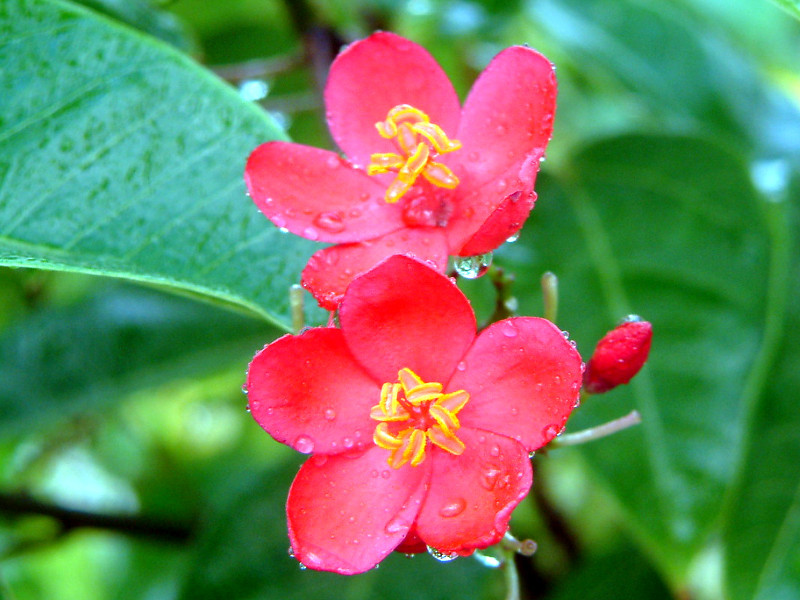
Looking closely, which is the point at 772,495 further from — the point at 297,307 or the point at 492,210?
the point at 297,307

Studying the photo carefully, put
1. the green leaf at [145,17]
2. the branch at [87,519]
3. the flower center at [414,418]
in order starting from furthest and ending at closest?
the branch at [87,519], the green leaf at [145,17], the flower center at [414,418]

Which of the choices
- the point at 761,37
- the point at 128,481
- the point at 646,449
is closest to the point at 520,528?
the point at 646,449

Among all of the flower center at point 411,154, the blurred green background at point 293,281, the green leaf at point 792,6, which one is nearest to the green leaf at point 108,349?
the blurred green background at point 293,281

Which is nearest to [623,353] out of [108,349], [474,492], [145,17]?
[474,492]

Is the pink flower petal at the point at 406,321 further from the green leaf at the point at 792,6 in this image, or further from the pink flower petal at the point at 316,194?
the green leaf at the point at 792,6

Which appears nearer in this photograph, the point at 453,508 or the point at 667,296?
the point at 453,508

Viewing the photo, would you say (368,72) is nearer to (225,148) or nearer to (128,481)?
(225,148)
